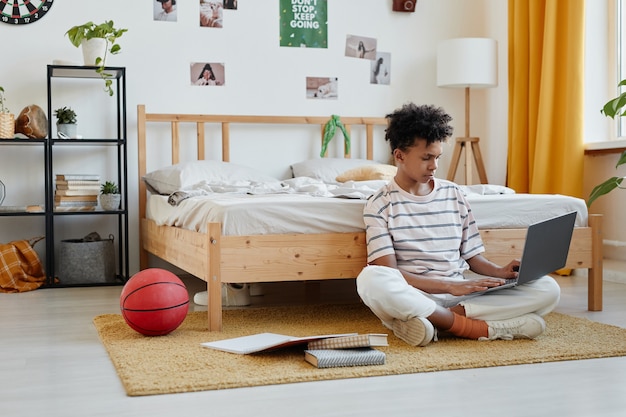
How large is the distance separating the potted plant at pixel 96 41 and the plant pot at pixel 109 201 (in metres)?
0.55

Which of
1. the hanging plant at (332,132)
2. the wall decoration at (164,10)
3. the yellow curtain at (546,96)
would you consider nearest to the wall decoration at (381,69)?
the hanging plant at (332,132)

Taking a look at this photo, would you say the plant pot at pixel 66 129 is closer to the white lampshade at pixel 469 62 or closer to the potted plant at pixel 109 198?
the potted plant at pixel 109 198

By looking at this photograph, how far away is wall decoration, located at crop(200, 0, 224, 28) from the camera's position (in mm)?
→ 4395

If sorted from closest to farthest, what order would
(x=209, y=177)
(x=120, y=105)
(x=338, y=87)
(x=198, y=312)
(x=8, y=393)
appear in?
(x=8, y=393), (x=198, y=312), (x=209, y=177), (x=120, y=105), (x=338, y=87)

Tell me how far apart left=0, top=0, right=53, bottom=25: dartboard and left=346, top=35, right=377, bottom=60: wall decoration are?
1.65 m

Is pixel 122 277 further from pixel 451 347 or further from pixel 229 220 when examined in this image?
pixel 451 347

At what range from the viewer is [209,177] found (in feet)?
12.9

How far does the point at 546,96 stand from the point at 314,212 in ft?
6.56

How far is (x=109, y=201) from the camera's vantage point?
13.1 feet

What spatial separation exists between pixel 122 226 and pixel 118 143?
20.8 inches

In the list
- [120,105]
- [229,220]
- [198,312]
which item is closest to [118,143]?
[120,105]

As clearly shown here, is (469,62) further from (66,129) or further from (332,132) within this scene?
(66,129)

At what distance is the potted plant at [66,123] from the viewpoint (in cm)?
399

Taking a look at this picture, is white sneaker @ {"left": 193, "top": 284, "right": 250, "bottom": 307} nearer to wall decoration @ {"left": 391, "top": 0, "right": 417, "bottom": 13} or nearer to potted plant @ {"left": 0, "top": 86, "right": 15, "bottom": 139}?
potted plant @ {"left": 0, "top": 86, "right": 15, "bottom": 139}
